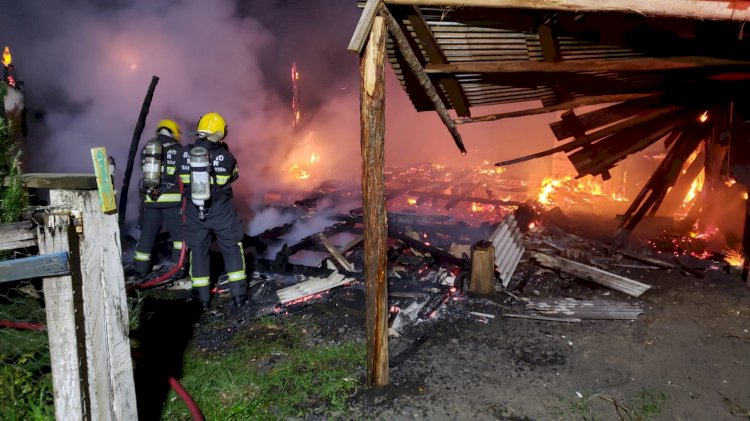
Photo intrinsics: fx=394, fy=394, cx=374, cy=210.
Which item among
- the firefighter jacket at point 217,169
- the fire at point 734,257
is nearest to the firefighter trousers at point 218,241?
the firefighter jacket at point 217,169

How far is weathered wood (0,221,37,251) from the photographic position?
210cm

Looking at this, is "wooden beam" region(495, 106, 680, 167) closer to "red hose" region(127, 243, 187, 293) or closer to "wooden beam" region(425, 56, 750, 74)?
"wooden beam" region(425, 56, 750, 74)

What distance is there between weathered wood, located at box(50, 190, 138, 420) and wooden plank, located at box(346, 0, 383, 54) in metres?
2.03

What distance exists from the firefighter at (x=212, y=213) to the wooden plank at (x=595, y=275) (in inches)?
202

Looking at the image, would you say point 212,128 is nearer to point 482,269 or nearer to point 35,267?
point 35,267

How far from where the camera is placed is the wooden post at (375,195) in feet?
10.4

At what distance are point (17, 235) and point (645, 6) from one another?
13.6 feet

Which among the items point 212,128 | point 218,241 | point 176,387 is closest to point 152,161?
point 212,128

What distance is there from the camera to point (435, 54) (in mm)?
3791

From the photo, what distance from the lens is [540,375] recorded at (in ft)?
13.4

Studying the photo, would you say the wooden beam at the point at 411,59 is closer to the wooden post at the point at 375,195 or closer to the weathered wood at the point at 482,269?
the wooden post at the point at 375,195

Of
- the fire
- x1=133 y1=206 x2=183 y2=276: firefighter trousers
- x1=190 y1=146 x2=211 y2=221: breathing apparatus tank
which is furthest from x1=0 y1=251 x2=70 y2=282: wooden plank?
the fire

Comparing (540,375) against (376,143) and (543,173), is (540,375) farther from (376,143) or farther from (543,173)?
→ (543,173)

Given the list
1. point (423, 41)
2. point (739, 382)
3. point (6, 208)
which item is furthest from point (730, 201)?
point (6, 208)
